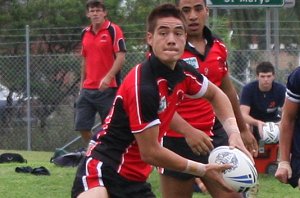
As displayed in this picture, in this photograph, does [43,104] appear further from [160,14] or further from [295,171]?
[160,14]

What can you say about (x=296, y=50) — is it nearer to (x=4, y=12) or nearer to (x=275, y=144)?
(x=275, y=144)

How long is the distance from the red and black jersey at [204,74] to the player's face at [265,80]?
166 inches

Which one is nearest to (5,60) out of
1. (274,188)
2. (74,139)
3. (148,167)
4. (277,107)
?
(74,139)

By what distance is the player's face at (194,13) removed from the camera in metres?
6.84

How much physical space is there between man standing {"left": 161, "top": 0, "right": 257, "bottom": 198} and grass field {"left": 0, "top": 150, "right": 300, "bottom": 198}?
8.46ft

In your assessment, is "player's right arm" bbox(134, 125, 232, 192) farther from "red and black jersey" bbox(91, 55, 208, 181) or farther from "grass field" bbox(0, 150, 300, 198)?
"grass field" bbox(0, 150, 300, 198)

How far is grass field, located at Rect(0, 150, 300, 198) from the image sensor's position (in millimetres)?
9430

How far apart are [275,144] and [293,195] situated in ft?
6.12

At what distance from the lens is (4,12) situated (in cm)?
2286

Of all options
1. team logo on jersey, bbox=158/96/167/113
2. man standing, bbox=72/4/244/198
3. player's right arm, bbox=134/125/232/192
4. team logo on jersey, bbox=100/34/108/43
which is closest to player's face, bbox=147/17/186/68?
man standing, bbox=72/4/244/198

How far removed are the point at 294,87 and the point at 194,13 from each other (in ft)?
4.52

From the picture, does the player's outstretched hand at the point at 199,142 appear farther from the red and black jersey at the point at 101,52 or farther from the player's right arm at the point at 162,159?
the red and black jersey at the point at 101,52

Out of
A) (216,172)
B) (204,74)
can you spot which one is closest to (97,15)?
(204,74)

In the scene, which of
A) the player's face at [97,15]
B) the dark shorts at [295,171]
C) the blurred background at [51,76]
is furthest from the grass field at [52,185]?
the blurred background at [51,76]
